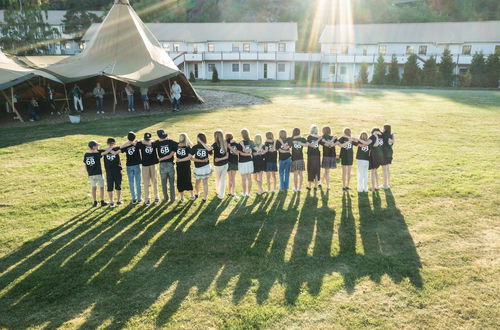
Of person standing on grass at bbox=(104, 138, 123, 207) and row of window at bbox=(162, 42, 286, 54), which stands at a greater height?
row of window at bbox=(162, 42, 286, 54)

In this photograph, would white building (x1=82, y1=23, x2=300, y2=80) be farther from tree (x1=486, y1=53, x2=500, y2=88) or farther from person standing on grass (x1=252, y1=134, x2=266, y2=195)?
person standing on grass (x1=252, y1=134, x2=266, y2=195)

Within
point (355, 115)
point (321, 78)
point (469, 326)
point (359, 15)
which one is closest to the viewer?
point (469, 326)

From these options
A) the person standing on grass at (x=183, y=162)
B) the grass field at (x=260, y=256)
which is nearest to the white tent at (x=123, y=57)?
the grass field at (x=260, y=256)

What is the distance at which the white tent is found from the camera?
67.1 ft

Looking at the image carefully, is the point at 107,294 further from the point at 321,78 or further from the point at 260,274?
the point at 321,78

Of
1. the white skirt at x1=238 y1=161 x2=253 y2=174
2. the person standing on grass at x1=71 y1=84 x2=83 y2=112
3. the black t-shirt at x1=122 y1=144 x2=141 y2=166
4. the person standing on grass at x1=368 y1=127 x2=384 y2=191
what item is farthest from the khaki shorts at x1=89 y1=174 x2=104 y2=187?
the person standing on grass at x1=71 y1=84 x2=83 y2=112

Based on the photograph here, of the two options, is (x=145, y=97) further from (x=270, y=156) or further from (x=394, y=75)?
(x=394, y=75)

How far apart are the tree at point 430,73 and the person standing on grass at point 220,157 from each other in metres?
36.9

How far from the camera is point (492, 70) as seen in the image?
37.2 m

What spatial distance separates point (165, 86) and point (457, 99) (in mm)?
22228

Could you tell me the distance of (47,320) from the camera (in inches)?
206

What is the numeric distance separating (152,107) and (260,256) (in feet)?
60.1

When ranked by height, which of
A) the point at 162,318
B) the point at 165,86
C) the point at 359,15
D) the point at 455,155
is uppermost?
the point at 359,15

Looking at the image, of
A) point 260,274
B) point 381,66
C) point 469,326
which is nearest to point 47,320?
point 260,274
